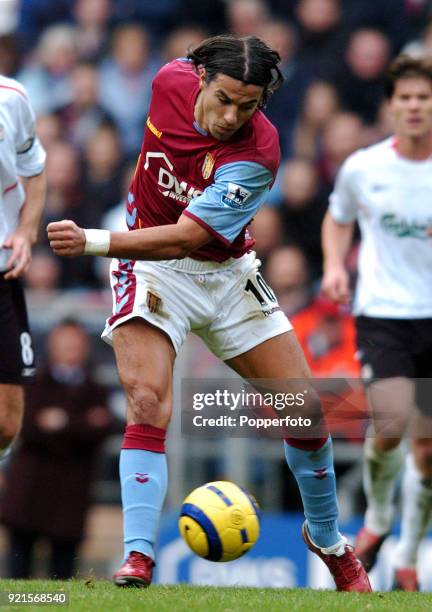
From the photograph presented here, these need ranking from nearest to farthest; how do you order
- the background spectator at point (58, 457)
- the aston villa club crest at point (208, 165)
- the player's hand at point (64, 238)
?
the player's hand at point (64, 238) < the aston villa club crest at point (208, 165) < the background spectator at point (58, 457)

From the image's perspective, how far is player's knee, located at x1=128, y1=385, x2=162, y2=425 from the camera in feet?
19.6

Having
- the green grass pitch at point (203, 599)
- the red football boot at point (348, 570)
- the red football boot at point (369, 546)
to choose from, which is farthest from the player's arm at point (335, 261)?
the green grass pitch at point (203, 599)

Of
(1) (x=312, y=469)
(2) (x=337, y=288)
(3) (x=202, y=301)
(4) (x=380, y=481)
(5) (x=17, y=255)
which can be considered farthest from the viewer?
(4) (x=380, y=481)

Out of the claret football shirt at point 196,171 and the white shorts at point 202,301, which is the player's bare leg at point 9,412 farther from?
the claret football shirt at point 196,171

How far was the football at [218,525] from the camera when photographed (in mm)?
6203

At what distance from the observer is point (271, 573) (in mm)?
10234

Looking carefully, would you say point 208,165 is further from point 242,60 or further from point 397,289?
point 397,289

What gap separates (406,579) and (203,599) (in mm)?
2929

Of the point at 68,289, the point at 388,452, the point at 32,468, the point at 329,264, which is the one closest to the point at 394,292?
the point at 329,264

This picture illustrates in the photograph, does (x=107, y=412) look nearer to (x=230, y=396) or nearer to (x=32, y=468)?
(x=32, y=468)

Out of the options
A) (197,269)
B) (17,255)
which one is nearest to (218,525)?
(197,269)

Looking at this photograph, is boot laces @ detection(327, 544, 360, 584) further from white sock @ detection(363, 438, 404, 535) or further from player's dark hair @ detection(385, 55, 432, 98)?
player's dark hair @ detection(385, 55, 432, 98)

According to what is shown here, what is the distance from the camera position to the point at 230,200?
19.3 ft

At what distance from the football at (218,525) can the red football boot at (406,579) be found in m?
2.26
